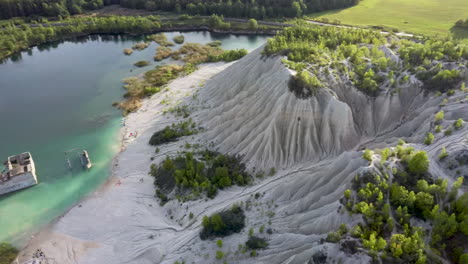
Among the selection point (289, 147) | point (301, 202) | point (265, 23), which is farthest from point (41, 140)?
point (265, 23)

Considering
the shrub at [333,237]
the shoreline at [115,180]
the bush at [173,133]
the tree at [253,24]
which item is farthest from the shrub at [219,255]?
the tree at [253,24]

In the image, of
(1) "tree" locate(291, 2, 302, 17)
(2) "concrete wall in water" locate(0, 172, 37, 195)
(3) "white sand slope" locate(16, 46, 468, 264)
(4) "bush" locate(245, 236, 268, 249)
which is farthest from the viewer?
(1) "tree" locate(291, 2, 302, 17)

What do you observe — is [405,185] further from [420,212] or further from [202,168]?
[202,168]

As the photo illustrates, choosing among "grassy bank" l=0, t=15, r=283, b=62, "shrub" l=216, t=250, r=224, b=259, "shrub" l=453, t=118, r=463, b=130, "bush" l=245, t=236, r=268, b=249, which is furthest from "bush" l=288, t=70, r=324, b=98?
"grassy bank" l=0, t=15, r=283, b=62

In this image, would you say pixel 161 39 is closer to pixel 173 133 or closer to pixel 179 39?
pixel 179 39

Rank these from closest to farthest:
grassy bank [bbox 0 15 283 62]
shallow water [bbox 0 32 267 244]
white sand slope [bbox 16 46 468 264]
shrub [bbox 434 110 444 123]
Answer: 1. white sand slope [bbox 16 46 468 264]
2. shrub [bbox 434 110 444 123]
3. shallow water [bbox 0 32 267 244]
4. grassy bank [bbox 0 15 283 62]

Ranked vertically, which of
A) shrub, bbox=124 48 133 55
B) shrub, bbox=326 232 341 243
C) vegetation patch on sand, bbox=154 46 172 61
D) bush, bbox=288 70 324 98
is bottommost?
shrub, bbox=326 232 341 243

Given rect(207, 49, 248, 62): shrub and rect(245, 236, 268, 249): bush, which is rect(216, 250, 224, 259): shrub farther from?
rect(207, 49, 248, 62): shrub

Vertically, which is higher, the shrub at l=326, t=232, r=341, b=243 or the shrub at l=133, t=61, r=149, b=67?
the shrub at l=133, t=61, r=149, b=67
